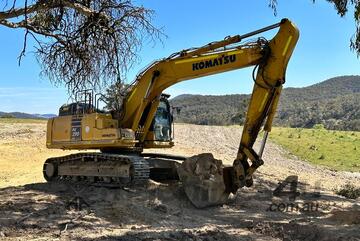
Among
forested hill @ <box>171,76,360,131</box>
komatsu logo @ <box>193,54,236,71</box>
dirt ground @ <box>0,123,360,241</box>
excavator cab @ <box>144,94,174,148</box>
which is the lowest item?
dirt ground @ <box>0,123,360,241</box>

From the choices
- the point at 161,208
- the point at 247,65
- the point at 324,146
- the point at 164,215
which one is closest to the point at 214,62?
the point at 247,65

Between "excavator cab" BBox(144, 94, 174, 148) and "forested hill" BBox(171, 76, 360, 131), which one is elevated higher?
"forested hill" BBox(171, 76, 360, 131)

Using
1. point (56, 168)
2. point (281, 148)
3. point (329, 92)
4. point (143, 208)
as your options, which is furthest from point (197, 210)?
point (329, 92)

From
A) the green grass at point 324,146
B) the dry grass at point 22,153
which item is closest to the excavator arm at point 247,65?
the dry grass at point 22,153

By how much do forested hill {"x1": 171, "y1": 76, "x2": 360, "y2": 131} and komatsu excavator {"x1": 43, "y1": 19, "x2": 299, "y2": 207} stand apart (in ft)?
101

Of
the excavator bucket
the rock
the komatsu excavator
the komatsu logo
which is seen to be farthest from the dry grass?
the komatsu logo

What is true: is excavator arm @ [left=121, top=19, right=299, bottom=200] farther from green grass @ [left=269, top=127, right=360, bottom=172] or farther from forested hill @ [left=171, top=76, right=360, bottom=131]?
forested hill @ [left=171, top=76, right=360, bottom=131]

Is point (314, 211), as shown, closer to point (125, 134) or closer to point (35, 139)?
point (125, 134)

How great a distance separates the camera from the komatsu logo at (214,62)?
12078 mm

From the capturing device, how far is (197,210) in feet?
38.9

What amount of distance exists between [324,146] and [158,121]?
22.3 meters

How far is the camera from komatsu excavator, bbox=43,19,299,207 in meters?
11.6

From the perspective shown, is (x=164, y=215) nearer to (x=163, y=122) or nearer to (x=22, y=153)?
(x=163, y=122)

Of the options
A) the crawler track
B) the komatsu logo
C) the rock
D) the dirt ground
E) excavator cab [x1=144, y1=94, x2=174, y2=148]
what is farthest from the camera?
excavator cab [x1=144, y1=94, x2=174, y2=148]
